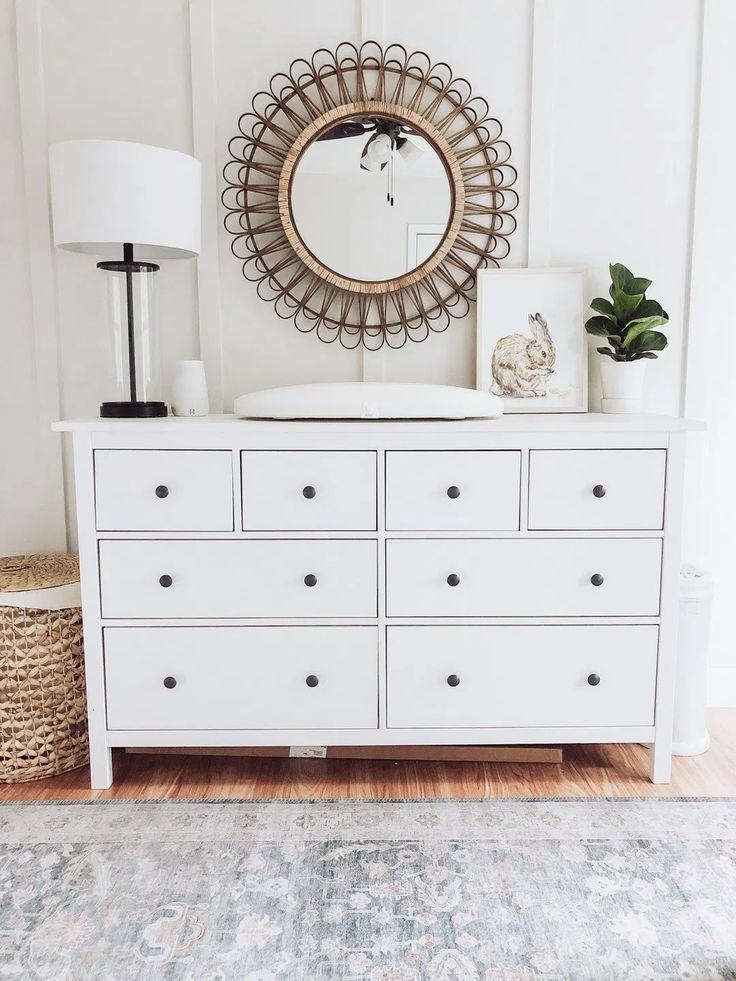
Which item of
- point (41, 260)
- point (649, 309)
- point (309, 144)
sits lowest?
point (649, 309)

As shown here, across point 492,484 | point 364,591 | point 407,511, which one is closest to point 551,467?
point 492,484

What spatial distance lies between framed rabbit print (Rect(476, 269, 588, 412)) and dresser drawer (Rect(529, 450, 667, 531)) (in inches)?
17.7

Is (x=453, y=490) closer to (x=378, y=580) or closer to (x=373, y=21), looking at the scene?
(x=378, y=580)

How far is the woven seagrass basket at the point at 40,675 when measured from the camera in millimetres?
1899

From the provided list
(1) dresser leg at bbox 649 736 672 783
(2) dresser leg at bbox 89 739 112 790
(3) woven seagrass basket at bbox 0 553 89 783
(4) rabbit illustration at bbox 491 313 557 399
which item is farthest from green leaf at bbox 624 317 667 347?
(2) dresser leg at bbox 89 739 112 790

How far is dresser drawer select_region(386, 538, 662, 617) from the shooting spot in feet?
5.98

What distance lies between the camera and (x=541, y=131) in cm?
217

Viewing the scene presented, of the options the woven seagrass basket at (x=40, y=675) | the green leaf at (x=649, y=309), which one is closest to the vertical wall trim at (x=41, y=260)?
the woven seagrass basket at (x=40, y=675)

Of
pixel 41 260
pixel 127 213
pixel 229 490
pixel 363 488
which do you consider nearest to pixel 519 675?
pixel 363 488

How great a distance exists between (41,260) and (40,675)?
1.21 metres

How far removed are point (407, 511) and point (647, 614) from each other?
670 millimetres

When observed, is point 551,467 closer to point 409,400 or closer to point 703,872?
point 409,400

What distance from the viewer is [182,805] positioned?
1.83m

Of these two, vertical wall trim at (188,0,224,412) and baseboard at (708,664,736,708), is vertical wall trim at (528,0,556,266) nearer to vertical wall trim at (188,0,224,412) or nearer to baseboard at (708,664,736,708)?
vertical wall trim at (188,0,224,412)
